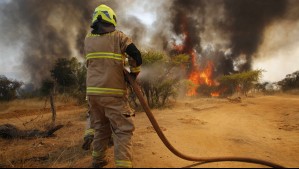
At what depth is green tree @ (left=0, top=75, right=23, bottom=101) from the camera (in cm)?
2389

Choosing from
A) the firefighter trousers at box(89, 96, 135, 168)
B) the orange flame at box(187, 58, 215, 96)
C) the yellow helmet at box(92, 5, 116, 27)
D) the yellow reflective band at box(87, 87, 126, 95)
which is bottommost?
the firefighter trousers at box(89, 96, 135, 168)

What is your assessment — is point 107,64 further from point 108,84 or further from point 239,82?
point 239,82

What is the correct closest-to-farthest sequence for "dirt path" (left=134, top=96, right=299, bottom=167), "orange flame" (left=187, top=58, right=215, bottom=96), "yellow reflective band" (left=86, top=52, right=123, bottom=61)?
"yellow reflective band" (left=86, top=52, right=123, bottom=61), "dirt path" (left=134, top=96, right=299, bottom=167), "orange flame" (left=187, top=58, right=215, bottom=96)

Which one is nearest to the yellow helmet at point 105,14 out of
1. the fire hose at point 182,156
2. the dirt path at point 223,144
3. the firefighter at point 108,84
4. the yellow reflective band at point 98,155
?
the firefighter at point 108,84

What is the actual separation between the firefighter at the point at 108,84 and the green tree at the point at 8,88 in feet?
73.8

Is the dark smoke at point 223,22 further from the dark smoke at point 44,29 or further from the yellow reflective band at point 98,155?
the yellow reflective band at point 98,155

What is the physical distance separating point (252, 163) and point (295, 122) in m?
5.50

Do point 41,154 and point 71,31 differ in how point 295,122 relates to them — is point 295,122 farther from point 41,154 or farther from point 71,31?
point 71,31

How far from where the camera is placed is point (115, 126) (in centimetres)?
399

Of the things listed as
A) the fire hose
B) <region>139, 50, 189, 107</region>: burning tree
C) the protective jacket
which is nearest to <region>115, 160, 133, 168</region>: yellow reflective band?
the fire hose

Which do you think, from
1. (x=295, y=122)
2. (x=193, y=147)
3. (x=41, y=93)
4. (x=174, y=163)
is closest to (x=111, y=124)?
(x=174, y=163)

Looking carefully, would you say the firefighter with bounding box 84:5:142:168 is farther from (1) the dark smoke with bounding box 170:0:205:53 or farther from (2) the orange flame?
(1) the dark smoke with bounding box 170:0:205:53

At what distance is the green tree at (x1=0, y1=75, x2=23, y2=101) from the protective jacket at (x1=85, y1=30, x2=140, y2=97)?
74.1 feet

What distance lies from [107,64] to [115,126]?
2.95 feet
